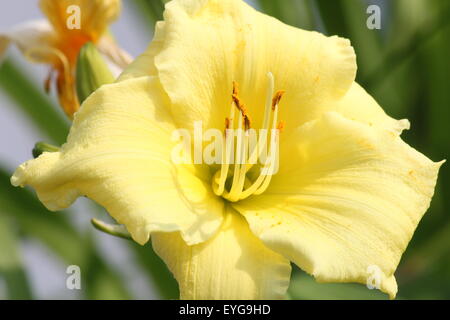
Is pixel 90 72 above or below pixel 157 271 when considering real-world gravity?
above

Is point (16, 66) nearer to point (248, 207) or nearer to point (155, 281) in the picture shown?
point (155, 281)

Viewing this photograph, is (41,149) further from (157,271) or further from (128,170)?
(157,271)

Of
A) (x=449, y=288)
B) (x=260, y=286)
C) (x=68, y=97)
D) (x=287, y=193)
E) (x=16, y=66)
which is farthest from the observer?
(x=16, y=66)

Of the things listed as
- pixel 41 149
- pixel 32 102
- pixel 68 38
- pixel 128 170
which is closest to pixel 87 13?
pixel 68 38

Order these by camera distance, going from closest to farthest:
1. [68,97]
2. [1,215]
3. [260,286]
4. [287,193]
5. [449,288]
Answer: [260,286] < [287,193] < [68,97] < [449,288] < [1,215]

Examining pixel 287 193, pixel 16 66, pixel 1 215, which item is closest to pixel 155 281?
pixel 1 215

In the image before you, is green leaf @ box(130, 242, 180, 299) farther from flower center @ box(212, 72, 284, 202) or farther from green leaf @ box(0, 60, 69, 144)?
flower center @ box(212, 72, 284, 202)
